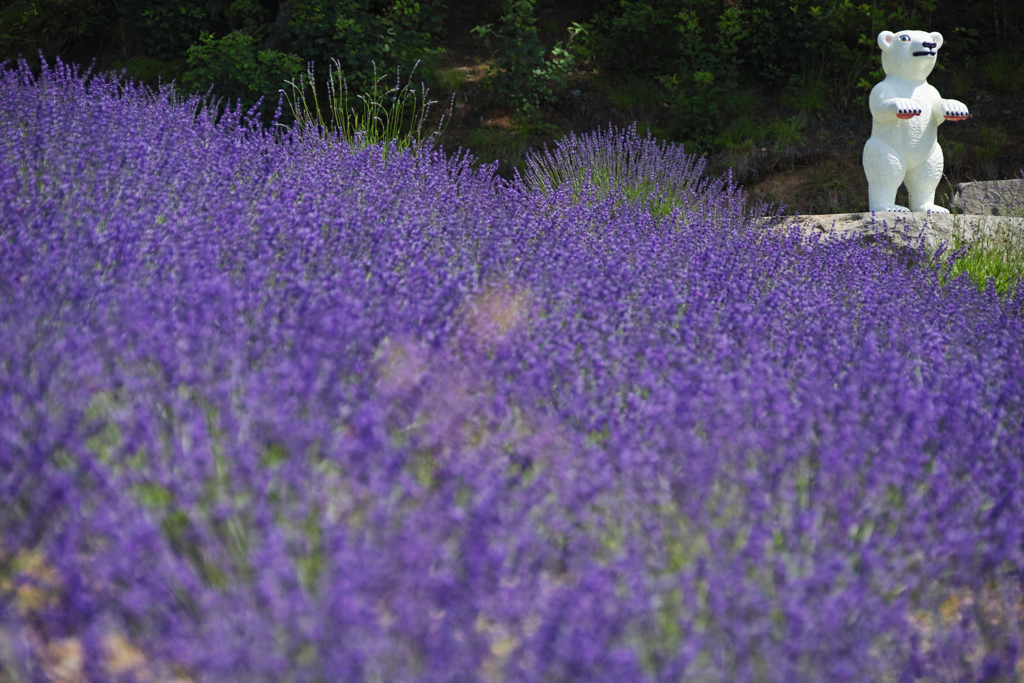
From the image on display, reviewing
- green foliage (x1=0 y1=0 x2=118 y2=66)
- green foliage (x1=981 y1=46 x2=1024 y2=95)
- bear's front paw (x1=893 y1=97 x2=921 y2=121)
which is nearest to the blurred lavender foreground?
bear's front paw (x1=893 y1=97 x2=921 y2=121)

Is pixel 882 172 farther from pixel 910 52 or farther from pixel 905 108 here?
pixel 910 52

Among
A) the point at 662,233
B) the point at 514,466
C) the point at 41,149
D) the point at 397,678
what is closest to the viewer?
the point at 397,678

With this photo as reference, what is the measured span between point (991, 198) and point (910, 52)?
1.15 metres

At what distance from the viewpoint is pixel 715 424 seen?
58.7 inches

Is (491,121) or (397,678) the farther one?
(491,121)

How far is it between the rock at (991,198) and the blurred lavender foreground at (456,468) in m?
3.13

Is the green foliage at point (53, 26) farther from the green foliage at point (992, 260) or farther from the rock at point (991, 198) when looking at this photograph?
the green foliage at point (992, 260)

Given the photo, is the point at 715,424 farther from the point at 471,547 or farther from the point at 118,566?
the point at 118,566

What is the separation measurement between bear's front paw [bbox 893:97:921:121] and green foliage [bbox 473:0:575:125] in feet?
10.8

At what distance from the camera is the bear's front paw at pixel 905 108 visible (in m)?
4.32

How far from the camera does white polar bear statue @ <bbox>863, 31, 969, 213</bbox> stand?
4418mm

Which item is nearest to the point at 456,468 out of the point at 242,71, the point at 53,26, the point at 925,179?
the point at 925,179

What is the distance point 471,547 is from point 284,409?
41cm

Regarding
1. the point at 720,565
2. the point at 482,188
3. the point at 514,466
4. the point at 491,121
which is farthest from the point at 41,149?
the point at 491,121
